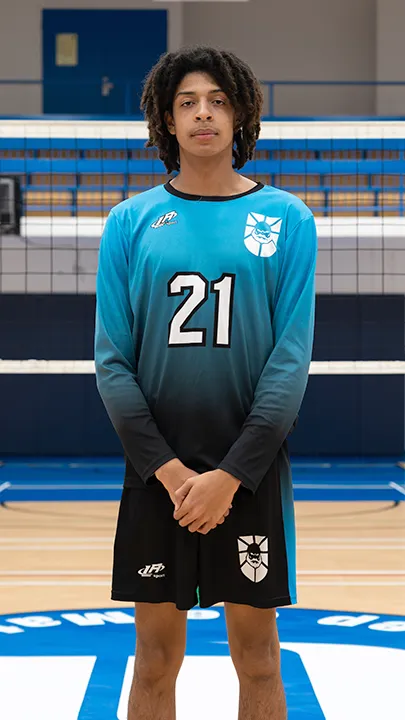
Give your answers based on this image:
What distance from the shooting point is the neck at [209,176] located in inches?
82.2

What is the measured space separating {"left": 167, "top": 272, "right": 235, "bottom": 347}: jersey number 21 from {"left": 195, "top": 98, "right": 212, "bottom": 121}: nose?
312 millimetres

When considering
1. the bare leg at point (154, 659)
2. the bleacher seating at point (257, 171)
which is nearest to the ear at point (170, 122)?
the bare leg at point (154, 659)

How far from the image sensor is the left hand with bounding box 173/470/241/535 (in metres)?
1.88

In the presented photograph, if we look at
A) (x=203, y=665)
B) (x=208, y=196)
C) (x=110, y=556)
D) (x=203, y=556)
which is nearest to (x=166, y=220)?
(x=208, y=196)

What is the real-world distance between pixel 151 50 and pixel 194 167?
1271 cm

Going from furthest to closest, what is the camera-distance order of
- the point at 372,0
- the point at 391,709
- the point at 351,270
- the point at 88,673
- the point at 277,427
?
the point at 372,0, the point at 351,270, the point at 88,673, the point at 391,709, the point at 277,427

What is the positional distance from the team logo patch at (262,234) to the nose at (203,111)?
21cm

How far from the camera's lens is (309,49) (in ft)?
46.7

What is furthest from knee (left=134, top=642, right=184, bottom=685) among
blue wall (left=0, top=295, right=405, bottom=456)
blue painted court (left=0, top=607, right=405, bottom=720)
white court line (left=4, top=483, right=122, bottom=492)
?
blue wall (left=0, top=295, right=405, bottom=456)

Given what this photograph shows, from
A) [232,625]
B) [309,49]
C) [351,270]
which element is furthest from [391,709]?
[309,49]

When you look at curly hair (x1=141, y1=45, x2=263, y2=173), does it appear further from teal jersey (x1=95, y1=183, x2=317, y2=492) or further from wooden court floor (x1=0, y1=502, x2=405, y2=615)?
wooden court floor (x1=0, y1=502, x2=405, y2=615)

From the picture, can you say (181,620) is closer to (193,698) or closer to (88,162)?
(193,698)

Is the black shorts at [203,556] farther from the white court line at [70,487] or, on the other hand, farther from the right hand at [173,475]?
the white court line at [70,487]

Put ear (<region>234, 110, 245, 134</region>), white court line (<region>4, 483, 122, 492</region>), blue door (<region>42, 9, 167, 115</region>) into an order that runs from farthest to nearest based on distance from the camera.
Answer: blue door (<region>42, 9, 167, 115</region>), white court line (<region>4, 483, 122, 492</region>), ear (<region>234, 110, 245, 134</region>)
